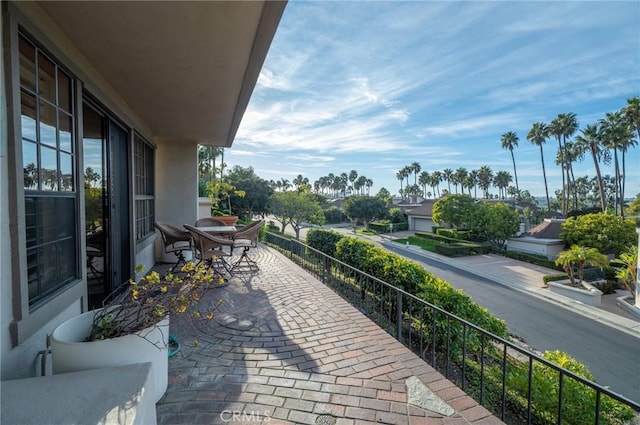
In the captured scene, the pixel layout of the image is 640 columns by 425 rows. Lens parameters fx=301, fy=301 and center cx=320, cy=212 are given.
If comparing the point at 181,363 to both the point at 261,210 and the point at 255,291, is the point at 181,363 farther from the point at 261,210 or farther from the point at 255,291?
the point at 261,210

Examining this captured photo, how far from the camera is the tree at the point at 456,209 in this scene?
84.5 ft

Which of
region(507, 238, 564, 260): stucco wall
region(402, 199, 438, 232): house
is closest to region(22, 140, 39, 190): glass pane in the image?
region(507, 238, 564, 260): stucco wall

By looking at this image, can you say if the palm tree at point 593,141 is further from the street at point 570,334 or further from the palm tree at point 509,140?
the street at point 570,334

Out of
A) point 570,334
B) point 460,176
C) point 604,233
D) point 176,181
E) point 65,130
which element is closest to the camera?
point 65,130

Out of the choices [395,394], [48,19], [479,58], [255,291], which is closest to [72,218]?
[48,19]

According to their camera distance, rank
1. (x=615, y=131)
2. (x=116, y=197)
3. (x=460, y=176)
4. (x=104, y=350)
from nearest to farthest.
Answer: (x=104, y=350), (x=116, y=197), (x=615, y=131), (x=460, y=176)

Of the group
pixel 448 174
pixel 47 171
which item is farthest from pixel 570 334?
pixel 448 174

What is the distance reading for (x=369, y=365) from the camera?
7.97ft

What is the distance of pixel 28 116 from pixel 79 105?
0.78 metres

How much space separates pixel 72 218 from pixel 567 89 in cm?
3289

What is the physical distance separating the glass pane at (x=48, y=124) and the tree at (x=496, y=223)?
26085 millimetres

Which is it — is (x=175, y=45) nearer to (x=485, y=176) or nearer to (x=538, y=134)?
(x=538, y=134)

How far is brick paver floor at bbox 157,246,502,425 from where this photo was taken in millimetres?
1826

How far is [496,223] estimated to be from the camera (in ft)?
76.0
